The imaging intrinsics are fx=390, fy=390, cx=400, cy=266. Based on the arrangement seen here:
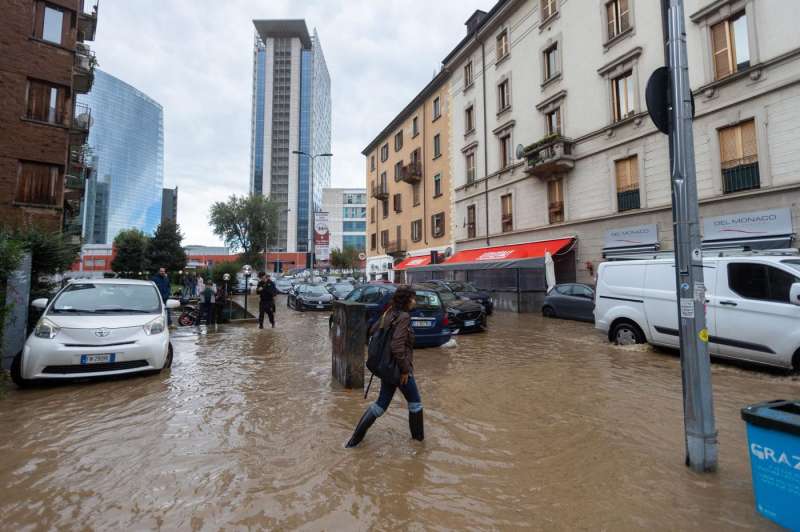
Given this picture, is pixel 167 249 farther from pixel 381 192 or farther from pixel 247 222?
pixel 381 192

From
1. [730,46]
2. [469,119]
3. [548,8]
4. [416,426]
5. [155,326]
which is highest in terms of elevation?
[548,8]

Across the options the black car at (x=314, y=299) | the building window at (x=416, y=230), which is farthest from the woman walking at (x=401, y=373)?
the building window at (x=416, y=230)

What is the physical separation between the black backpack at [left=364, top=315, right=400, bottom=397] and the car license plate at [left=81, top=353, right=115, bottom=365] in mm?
4383

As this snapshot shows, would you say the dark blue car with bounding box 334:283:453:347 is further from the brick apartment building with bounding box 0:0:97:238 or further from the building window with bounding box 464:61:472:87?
the building window with bounding box 464:61:472:87

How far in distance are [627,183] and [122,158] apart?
129m

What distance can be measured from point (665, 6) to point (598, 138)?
15692 millimetres

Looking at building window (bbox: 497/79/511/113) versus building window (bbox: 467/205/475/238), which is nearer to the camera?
building window (bbox: 497/79/511/113)

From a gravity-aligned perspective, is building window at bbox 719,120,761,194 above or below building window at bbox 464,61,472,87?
below

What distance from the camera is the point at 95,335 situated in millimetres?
5613

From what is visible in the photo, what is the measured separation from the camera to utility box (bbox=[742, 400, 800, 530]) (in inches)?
80.4

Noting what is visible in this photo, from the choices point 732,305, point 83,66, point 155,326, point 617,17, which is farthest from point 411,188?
point 155,326

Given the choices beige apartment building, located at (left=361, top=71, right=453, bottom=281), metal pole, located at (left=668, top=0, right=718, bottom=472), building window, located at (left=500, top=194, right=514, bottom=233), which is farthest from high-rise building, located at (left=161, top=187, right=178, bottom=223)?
metal pole, located at (left=668, top=0, right=718, bottom=472)

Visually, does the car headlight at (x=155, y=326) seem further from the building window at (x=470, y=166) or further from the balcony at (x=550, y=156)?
the building window at (x=470, y=166)

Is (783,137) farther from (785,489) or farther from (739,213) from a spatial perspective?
(785,489)
